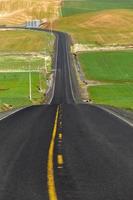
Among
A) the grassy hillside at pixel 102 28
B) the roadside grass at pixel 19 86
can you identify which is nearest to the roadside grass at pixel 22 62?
the roadside grass at pixel 19 86

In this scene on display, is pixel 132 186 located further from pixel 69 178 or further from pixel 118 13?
pixel 118 13

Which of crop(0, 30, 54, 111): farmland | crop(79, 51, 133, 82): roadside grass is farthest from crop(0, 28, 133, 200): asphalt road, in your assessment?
crop(79, 51, 133, 82): roadside grass

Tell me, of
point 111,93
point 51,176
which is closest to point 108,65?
point 111,93

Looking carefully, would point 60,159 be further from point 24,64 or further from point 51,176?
point 24,64

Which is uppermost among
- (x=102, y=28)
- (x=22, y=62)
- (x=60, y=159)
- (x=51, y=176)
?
(x=51, y=176)

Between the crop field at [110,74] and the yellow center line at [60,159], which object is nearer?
the yellow center line at [60,159]

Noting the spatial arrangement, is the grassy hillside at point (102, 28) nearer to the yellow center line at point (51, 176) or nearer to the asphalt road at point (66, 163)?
the asphalt road at point (66, 163)

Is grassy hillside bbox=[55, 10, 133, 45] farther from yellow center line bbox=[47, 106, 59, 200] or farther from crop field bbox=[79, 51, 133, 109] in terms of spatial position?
yellow center line bbox=[47, 106, 59, 200]
